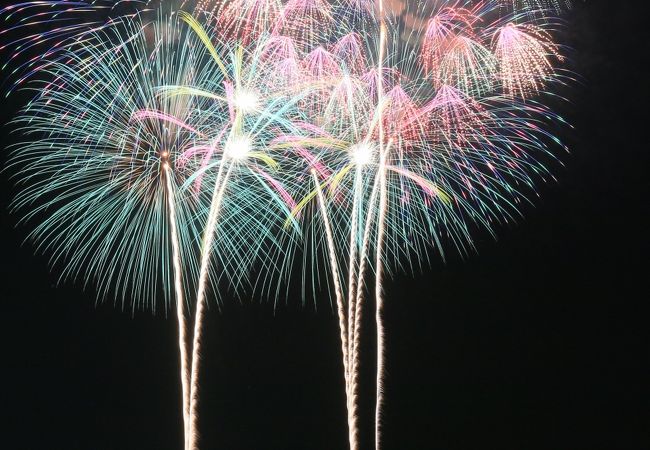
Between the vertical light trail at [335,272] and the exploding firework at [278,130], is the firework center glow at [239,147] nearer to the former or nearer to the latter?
the exploding firework at [278,130]

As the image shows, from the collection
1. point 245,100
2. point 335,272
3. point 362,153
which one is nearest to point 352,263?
point 335,272

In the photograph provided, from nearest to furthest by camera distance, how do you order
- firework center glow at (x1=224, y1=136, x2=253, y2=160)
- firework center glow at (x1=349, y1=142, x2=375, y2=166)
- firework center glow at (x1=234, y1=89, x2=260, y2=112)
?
firework center glow at (x1=234, y1=89, x2=260, y2=112)
firework center glow at (x1=224, y1=136, x2=253, y2=160)
firework center glow at (x1=349, y1=142, x2=375, y2=166)

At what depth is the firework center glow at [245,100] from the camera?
318 centimetres

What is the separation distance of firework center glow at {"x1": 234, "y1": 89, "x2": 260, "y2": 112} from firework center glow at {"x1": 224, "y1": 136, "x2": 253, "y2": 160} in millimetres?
181

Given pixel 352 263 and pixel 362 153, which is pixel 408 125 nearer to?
pixel 362 153

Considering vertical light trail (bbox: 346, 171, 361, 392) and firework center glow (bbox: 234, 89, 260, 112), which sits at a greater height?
firework center glow (bbox: 234, 89, 260, 112)

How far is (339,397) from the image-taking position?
4316 millimetres

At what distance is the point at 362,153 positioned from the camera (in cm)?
349

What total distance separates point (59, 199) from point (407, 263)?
244cm

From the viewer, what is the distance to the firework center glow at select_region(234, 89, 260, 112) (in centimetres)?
318

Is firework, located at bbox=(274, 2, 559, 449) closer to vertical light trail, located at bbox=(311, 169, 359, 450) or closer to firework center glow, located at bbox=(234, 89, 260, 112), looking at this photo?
vertical light trail, located at bbox=(311, 169, 359, 450)

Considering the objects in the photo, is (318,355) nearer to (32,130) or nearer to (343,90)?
(343,90)

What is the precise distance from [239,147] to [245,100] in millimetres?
282

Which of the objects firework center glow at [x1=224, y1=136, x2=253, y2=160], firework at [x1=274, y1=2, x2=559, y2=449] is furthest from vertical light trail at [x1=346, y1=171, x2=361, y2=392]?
firework center glow at [x1=224, y1=136, x2=253, y2=160]
